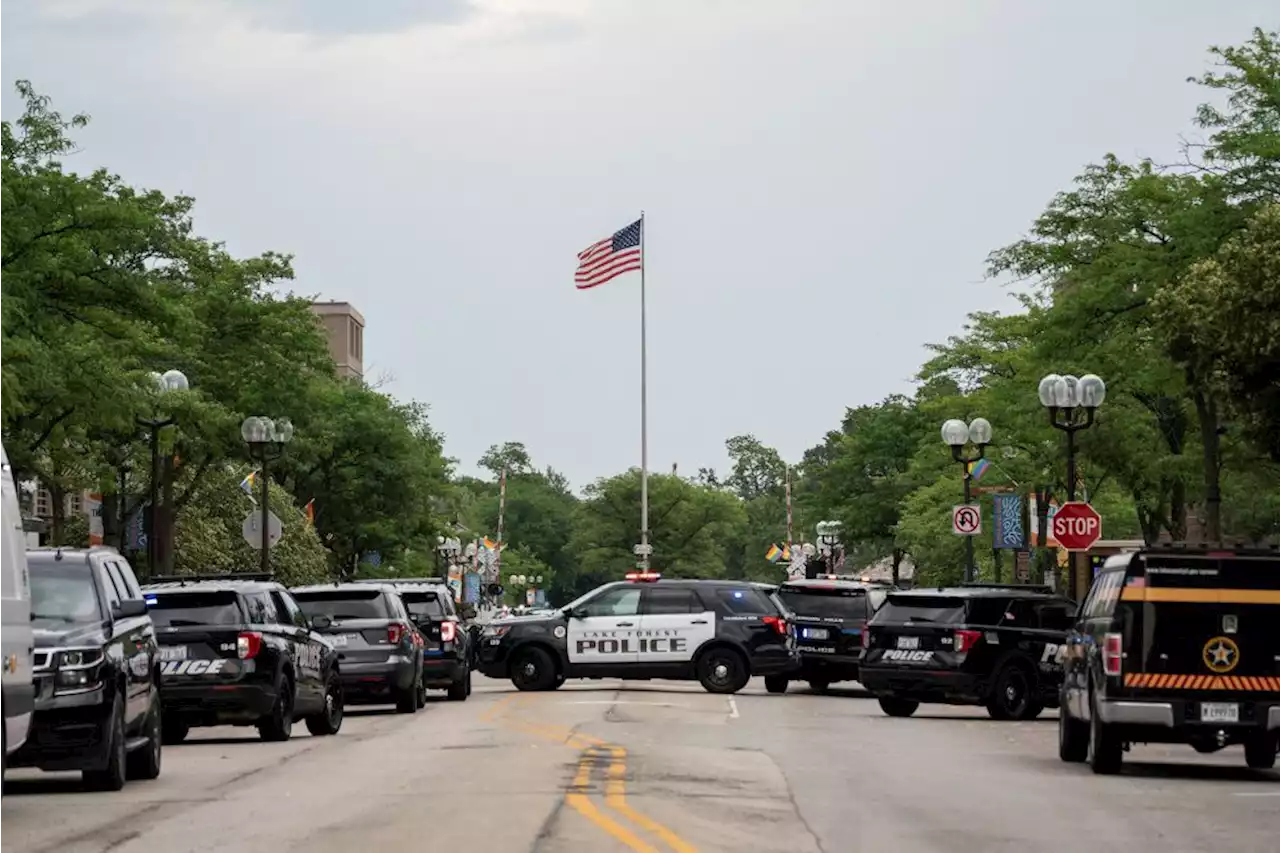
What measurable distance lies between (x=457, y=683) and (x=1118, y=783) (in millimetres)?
17901

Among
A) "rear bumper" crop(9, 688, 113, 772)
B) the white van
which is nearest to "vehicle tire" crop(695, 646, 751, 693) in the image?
"rear bumper" crop(9, 688, 113, 772)

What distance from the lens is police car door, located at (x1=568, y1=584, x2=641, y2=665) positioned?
3753 centimetres

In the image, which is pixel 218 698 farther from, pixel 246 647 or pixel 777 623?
pixel 777 623

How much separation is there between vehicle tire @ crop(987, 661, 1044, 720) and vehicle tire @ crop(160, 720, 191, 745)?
11015mm

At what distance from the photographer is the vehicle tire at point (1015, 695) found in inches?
1198

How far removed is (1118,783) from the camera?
19094mm

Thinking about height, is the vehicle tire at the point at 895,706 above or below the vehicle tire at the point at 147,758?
below

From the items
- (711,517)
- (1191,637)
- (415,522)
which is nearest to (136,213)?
(1191,637)

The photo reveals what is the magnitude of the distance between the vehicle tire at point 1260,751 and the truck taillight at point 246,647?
9639 mm

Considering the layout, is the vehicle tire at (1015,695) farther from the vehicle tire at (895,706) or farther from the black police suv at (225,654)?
the black police suv at (225,654)

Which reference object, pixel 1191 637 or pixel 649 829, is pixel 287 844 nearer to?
pixel 649 829

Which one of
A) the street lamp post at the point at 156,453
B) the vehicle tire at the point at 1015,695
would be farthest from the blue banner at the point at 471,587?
the vehicle tire at the point at 1015,695

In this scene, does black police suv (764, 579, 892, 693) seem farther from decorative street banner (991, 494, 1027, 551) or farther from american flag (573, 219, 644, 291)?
american flag (573, 219, 644, 291)

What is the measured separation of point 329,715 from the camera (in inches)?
1024
